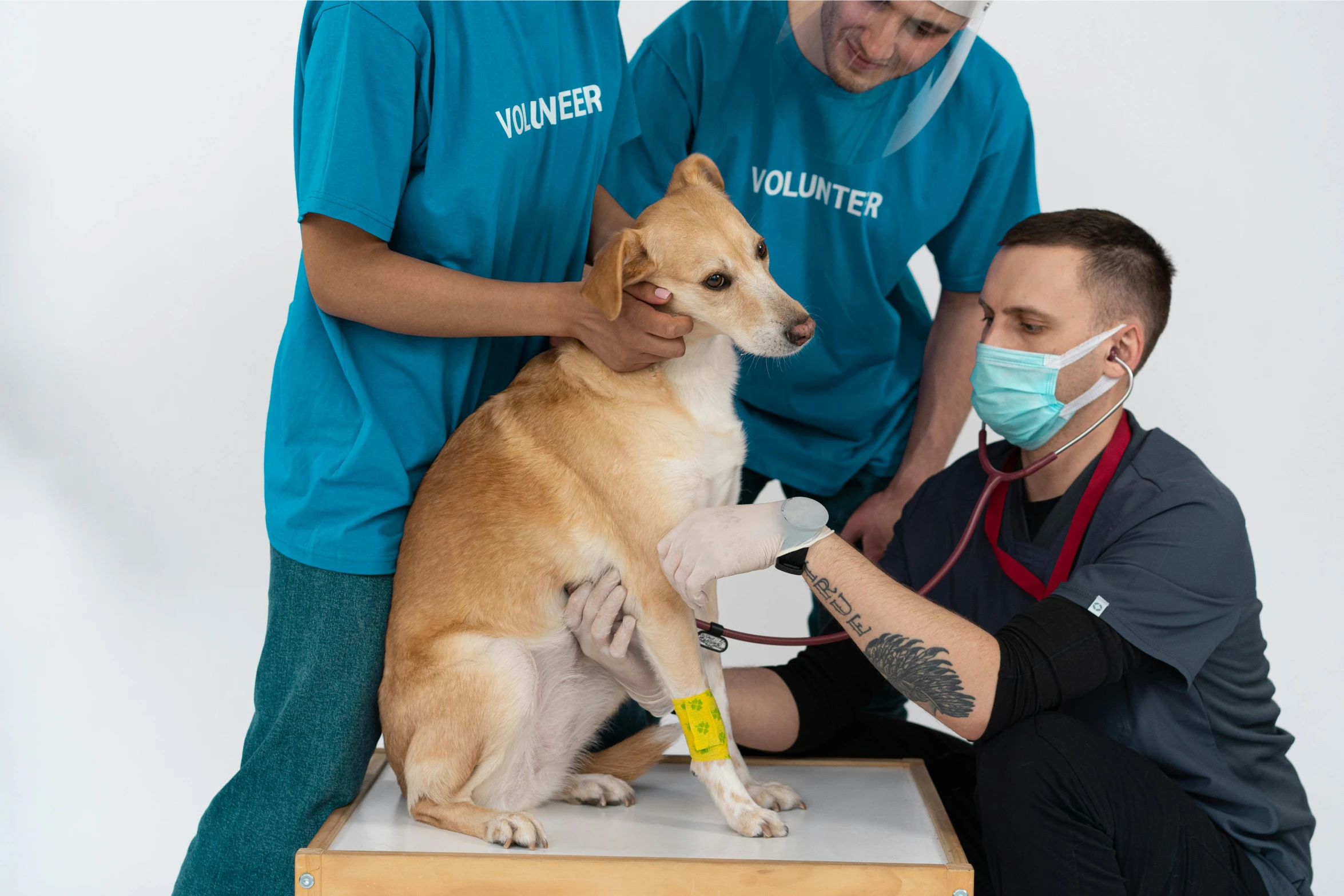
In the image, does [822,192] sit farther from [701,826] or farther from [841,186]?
[701,826]

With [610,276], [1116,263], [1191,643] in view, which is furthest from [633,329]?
[1191,643]

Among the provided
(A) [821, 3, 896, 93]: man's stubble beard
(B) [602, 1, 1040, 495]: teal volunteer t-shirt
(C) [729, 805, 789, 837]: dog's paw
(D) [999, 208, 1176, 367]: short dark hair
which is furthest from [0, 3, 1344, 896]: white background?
(C) [729, 805, 789, 837]: dog's paw

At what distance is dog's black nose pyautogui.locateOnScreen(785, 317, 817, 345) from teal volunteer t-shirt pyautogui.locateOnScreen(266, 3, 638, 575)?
0.55 metres

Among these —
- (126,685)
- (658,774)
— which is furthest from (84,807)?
(658,774)

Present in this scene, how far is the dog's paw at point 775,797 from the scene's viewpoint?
210 centimetres

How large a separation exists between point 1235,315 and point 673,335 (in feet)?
7.60

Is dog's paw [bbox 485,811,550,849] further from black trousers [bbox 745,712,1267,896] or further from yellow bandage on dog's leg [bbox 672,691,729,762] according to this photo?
black trousers [bbox 745,712,1267,896]

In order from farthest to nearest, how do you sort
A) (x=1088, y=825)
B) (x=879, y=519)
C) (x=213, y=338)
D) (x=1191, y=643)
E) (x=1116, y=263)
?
(x=213, y=338), (x=879, y=519), (x=1116, y=263), (x=1191, y=643), (x=1088, y=825)

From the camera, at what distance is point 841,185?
266cm

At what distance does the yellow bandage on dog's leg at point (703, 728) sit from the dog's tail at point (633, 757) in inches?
11.4

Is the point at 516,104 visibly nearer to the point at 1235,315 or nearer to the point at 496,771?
the point at 496,771

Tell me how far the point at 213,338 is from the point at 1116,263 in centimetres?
261

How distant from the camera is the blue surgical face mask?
214 cm

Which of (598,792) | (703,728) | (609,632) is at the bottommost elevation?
(598,792)
